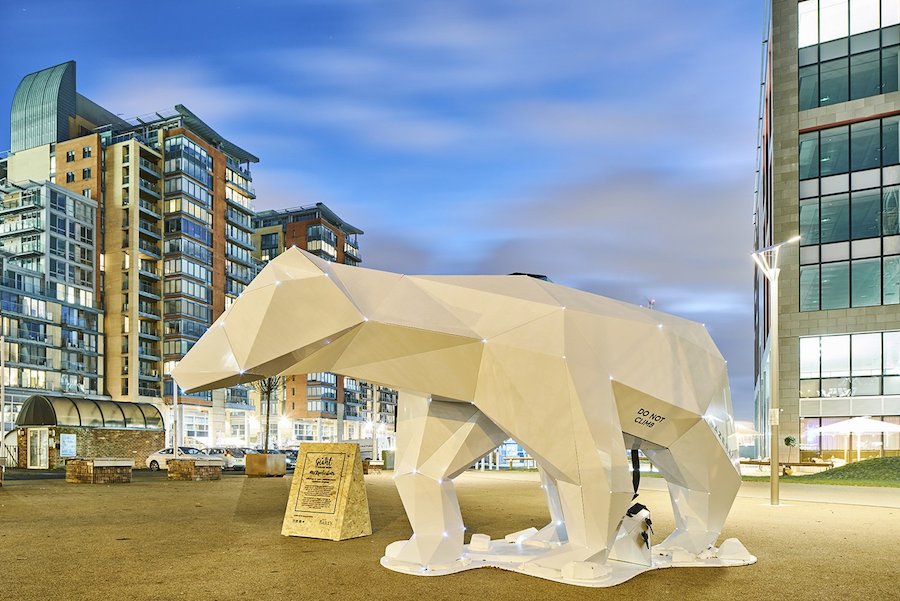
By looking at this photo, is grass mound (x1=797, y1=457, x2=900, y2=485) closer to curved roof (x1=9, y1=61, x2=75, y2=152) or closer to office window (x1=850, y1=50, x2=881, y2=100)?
office window (x1=850, y1=50, x2=881, y2=100)

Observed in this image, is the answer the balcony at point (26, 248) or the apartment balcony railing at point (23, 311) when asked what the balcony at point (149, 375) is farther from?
the balcony at point (26, 248)

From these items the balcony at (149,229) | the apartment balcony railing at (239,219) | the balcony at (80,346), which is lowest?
the balcony at (80,346)

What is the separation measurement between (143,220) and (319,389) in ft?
134

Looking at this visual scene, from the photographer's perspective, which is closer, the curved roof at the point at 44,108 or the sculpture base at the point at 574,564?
the sculpture base at the point at 574,564

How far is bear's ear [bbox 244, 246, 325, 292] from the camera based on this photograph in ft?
27.7

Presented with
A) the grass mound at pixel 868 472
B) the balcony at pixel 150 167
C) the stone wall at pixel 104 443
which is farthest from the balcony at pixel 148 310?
the grass mound at pixel 868 472

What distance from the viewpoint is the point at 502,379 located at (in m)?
8.51

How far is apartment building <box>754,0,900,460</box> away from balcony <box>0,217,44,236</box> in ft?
217

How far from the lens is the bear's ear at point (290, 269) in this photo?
8438 mm

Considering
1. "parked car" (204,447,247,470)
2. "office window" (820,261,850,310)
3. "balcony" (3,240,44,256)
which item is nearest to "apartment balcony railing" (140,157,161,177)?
"balcony" (3,240,44,256)

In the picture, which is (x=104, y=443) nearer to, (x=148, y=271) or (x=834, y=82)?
(x=148, y=271)

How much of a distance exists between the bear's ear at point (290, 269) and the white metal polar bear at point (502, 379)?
0.06ft

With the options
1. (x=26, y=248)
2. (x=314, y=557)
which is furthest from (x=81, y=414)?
(x=26, y=248)

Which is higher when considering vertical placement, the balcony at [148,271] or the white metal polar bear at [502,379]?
the balcony at [148,271]
